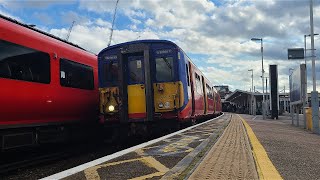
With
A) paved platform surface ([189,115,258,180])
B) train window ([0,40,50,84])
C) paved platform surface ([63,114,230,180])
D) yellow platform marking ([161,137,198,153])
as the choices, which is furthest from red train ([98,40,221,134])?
paved platform surface ([189,115,258,180])

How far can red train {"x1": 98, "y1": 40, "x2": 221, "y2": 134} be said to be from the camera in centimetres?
1216

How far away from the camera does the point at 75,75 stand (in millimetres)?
12680

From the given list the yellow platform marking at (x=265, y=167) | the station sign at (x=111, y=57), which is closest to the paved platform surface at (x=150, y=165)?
the yellow platform marking at (x=265, y=167)

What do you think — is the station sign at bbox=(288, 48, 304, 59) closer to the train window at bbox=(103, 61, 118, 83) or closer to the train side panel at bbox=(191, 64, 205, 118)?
the train side panel at bbox=(191, 64, 205, 118)

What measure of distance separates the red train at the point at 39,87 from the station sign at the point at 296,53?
19.8 meters

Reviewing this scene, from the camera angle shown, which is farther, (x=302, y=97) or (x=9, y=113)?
(x=302, y=97)

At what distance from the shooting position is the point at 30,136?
391 inches

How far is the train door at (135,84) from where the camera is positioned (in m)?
12.2

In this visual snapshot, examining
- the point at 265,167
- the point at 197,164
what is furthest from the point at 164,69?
the point at 265,167

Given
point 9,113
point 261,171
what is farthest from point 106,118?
point 261,171

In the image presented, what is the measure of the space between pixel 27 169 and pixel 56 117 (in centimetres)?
265

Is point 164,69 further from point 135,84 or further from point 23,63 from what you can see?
point 23,63

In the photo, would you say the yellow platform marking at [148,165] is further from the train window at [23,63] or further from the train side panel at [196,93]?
the train side panel at [196,93]

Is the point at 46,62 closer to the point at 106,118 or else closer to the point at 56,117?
the point at 56,117
